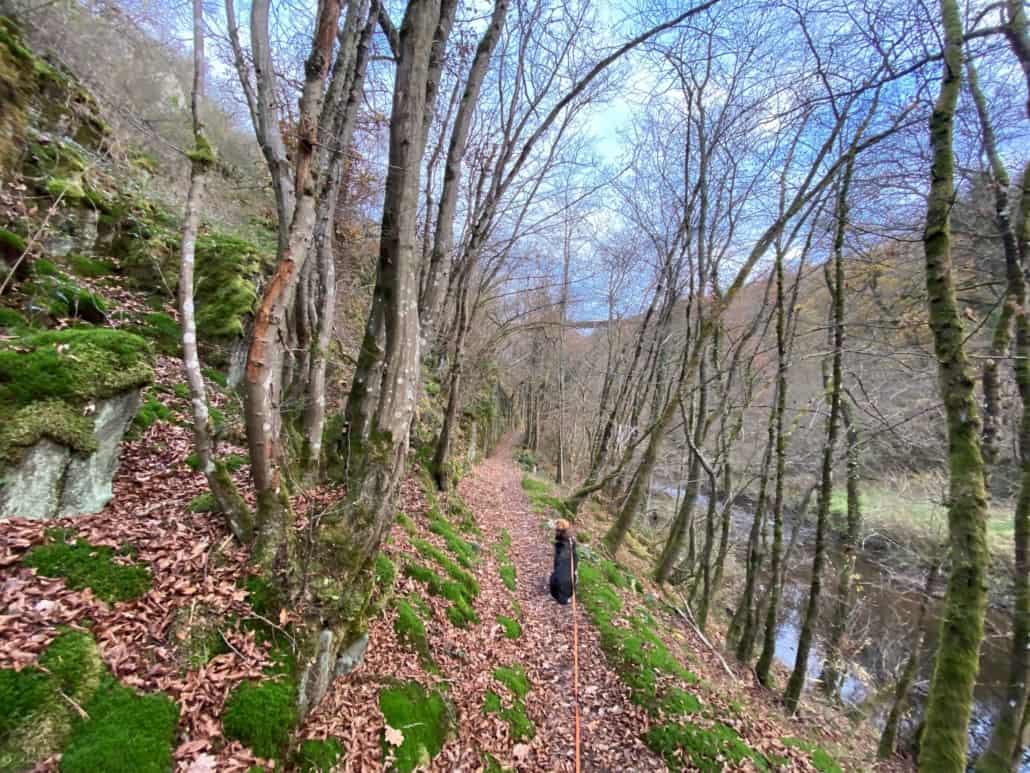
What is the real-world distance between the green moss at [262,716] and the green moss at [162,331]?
4602 mm

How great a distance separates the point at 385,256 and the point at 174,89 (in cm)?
1297

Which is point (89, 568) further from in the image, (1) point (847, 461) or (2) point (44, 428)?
(1) point (847, 461)

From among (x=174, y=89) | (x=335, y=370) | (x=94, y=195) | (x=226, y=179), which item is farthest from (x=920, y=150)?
(x=174, y=89)

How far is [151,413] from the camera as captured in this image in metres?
3.94

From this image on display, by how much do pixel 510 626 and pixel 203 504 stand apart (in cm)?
416

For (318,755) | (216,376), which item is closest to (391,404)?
(318,755)

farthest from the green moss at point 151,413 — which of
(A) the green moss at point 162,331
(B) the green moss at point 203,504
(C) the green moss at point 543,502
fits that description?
(C) the green moss at point 543,502

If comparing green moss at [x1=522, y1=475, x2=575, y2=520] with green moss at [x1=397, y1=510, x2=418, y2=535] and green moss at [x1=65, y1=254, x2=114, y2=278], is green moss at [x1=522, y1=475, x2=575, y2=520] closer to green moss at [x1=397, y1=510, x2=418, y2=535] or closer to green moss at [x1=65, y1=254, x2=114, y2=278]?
green moss at [x1=397, y1=510, x2=418, y2=535]

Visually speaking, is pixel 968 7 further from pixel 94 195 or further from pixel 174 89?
pixel 174 89

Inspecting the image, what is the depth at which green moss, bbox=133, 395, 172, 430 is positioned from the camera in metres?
3.77

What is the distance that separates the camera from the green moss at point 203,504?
10.1 feet

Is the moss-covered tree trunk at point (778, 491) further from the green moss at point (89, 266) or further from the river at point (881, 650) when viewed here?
the green moss at point (89, 266)

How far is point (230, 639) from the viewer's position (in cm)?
250

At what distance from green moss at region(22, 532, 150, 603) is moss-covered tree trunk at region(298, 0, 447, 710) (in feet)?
3.12
